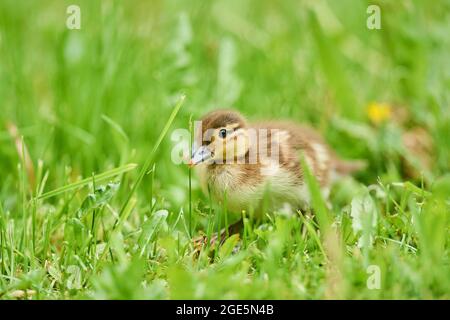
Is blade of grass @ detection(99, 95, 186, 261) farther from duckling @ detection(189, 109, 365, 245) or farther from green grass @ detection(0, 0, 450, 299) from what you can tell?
duckling @ detection(189, 109, 365, 245)

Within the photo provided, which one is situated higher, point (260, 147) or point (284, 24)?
point (284, 24)

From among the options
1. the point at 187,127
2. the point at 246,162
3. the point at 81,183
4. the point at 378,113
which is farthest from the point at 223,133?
the point at 378,113

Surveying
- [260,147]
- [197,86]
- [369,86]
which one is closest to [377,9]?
[369,86]

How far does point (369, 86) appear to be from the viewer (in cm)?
423

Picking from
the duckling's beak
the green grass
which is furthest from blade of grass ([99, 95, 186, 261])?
the duckling's beak

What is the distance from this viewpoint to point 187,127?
11.7ft

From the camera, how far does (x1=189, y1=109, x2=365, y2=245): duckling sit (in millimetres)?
2861

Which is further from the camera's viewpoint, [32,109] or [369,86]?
[369,86]

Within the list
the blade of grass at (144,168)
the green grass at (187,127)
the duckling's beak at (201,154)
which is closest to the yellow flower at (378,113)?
the green grass at (187,127)

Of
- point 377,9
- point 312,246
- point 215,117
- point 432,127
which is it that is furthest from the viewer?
point 377,9

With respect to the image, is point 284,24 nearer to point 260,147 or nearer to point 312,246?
point 260,147

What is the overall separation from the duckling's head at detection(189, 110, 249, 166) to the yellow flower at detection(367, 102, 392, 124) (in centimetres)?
111

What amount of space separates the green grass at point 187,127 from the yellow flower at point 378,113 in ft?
0.17

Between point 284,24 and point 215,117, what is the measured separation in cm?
227
